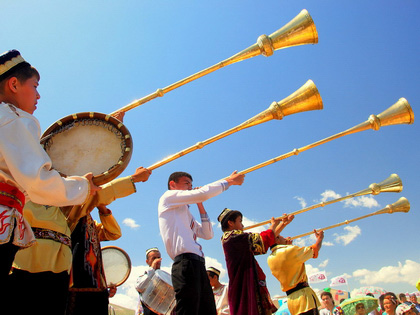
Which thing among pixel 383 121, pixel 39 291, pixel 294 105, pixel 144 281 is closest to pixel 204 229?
pixel 144 281

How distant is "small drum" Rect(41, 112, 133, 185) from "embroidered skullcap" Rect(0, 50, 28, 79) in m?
0.83

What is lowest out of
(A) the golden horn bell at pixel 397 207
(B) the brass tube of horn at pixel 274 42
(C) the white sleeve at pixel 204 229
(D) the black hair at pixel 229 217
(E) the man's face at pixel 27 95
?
(C) the white sleeve at pixel 204 229

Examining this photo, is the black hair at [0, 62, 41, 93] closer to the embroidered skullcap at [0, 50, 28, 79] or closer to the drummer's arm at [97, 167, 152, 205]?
the embroidered skullcap at [0, 50, 28, 79]

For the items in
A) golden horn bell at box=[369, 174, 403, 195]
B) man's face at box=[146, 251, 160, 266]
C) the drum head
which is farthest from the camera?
golden horn bell at box=[369, 174, 403, 195]

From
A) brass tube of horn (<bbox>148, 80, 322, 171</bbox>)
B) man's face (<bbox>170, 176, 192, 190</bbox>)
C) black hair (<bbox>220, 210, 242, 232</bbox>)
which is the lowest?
black hair (<bbox>220, 210, 242, 232</bbox>)

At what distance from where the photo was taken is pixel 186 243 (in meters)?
4.17

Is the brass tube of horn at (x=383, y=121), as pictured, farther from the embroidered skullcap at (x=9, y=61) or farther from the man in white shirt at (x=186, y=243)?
the embroidered skullcap at (x=9, y=61)

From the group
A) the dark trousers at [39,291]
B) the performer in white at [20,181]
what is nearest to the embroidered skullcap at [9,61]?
the performer in white at [20,181]

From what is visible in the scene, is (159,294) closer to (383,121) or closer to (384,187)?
(383,121)

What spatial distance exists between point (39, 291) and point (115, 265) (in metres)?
3.20

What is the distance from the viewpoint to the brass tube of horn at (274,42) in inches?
187

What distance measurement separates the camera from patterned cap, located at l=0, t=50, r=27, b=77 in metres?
2.54

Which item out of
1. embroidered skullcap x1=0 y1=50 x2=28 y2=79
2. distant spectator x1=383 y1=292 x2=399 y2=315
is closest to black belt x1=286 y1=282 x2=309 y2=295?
distant spectator x1=383 y1=292 x2=399 y2=315

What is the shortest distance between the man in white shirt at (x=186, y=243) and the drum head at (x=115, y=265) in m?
1.63
